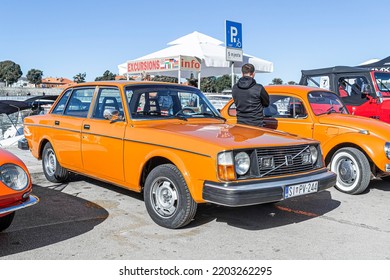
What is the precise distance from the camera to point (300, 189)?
428cm

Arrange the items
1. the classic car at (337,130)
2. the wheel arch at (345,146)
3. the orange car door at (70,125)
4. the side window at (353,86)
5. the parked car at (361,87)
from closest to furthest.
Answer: the orange car door at (70,125), the classic car at (337,130), the wheel arch at (345,146), the parked car at (361,87), the side window at (353,86)

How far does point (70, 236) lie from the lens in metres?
4.18

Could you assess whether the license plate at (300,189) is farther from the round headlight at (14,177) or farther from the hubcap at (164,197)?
the round headlight at (14,177)

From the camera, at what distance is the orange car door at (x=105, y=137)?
5.05 meters

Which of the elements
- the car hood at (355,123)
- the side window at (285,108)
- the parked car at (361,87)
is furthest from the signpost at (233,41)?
the car hood at (355,123)

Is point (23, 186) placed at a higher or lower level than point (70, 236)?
higher

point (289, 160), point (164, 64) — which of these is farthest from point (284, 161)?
point (164, 64)

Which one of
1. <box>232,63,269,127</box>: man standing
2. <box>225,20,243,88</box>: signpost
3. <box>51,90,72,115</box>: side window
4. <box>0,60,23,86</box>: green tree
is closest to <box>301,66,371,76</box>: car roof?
<box>225,20,243,88</box>: signpost

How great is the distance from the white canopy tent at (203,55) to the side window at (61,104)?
7.12 metres

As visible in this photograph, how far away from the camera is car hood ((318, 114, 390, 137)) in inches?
242

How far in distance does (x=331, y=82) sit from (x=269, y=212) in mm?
5192

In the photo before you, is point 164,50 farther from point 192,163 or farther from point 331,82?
point 192,163

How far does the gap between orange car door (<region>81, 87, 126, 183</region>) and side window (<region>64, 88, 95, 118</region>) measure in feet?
0.76
